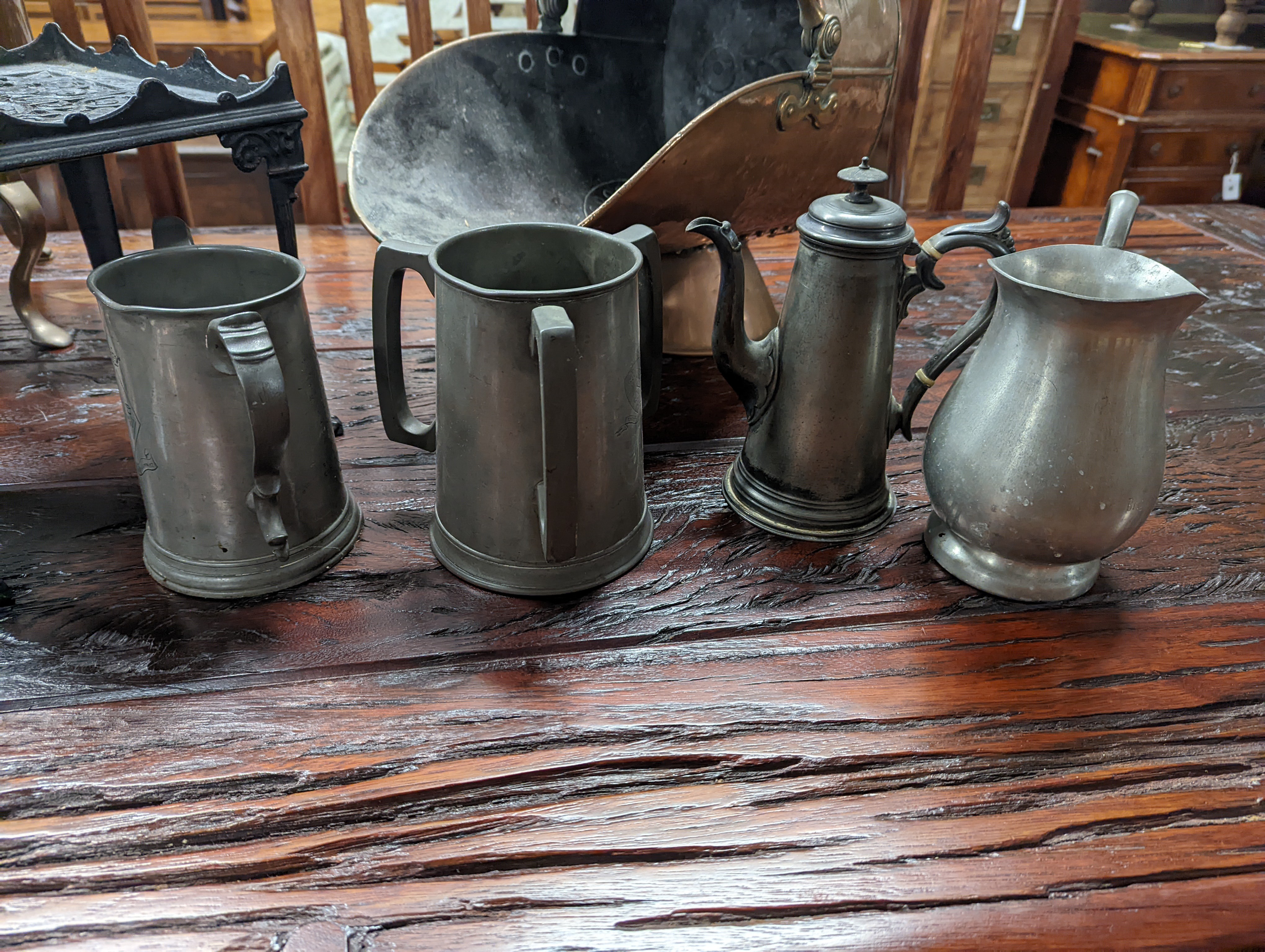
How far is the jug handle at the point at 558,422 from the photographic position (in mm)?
521

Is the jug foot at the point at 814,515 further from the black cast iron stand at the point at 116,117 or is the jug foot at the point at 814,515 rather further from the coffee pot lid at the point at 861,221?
the black cast iron stand at the point at 116,117

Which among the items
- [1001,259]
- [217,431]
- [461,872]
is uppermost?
[1001,259]

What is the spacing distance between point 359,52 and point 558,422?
1.07m

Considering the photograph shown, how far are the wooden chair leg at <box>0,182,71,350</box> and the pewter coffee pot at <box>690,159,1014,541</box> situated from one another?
2.65 feet

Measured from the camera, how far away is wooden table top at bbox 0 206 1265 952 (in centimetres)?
46

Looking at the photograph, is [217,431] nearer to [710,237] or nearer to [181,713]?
[181,713]

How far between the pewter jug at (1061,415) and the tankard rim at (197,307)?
0.49 metres

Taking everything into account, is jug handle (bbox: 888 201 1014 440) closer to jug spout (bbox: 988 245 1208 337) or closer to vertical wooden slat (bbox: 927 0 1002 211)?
jug spout (bbox: 988 245 1208 337)

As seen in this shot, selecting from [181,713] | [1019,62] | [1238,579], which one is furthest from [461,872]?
[1019,62]

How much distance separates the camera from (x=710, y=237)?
671mm

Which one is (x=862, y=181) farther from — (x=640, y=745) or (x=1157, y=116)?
(x=1157, y=116)

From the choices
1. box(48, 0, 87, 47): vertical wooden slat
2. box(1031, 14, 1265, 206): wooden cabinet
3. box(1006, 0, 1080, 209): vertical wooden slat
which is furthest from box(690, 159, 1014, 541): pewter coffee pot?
box(1031, 14, 1265, 206): wooden cabinet

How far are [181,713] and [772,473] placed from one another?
0.48 m

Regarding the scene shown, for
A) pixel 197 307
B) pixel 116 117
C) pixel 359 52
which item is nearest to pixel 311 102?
pixel 359 52
